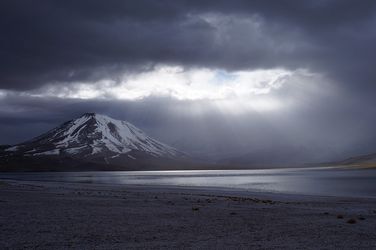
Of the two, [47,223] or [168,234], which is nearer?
[168,234]

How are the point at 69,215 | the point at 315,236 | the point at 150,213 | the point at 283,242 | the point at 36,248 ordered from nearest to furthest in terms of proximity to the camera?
1. the point at 36,248
2. the point at 283,242
3. the point at 315,236
4. the point at 69,215
5. the point at 150,213

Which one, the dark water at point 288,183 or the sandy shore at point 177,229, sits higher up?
the dark water at point 288,183

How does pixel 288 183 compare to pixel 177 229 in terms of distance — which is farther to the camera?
pixel 288 183

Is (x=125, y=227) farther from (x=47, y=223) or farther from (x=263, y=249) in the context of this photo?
(x=263, y=249)

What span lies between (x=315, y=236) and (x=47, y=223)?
1386cm

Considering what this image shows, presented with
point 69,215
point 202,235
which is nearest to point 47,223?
point 69,215

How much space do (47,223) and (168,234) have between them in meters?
7.17

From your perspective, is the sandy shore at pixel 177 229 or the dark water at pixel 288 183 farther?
the dark water at pixel 288 183

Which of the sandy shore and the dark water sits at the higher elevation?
the dark water

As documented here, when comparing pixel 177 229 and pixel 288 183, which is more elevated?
pixel 288 183

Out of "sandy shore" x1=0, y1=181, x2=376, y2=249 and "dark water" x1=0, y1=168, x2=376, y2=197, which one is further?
"dark water" x1=0, y1=168, x2=376, y2=197

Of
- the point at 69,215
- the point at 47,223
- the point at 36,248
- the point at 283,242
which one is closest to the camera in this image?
the point at 36,248

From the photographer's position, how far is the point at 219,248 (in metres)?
16.7

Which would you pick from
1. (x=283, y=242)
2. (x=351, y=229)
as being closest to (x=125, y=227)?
(x=283, y=242)
